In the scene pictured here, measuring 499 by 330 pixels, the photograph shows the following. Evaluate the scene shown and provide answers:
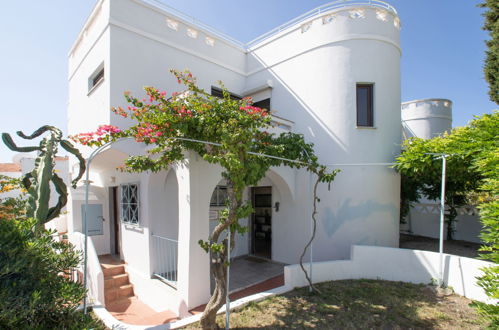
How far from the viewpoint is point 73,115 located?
988 centimetres

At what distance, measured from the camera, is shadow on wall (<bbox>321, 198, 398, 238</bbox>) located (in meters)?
7.61

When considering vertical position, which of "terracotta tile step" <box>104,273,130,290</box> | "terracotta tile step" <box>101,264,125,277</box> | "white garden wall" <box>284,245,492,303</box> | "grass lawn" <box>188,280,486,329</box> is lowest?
"terracotta tile step" <box>104,273,130,290</box>

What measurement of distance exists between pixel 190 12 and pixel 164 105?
5.63 m

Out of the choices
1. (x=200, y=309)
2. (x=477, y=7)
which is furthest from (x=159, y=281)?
(x=477, y=7)

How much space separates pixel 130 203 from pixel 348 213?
→ 6.70 m

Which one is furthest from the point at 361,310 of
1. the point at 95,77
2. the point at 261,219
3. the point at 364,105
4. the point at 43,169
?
the point at 95,77

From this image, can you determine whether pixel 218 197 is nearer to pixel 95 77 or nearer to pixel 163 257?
pixel 163 257

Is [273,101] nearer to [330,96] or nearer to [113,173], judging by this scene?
[330,96]

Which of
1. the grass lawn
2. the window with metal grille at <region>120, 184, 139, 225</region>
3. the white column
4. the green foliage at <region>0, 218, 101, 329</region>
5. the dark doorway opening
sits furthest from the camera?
the dark doorway opening

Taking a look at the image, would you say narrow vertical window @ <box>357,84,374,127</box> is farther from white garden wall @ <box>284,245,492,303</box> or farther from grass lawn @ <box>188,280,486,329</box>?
grass lawn @ <box>188,280,486,329</box>


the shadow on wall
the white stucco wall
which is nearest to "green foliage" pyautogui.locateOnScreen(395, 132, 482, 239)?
the white stucco wall

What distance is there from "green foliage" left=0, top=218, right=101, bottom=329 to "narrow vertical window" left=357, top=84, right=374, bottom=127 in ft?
26.5

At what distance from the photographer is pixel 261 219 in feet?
32.1

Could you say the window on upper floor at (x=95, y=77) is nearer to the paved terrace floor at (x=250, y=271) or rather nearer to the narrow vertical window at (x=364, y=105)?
the paved terrace floor at (x=250, y=271)
